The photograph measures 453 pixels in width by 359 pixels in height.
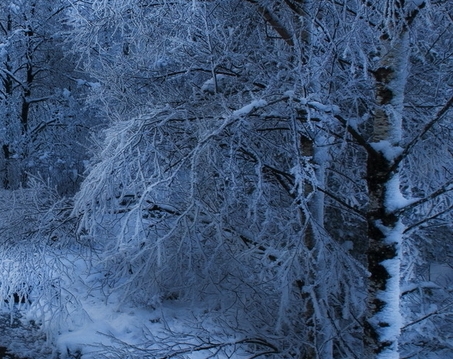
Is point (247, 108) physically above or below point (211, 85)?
below

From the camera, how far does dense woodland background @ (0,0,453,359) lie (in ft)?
11.8

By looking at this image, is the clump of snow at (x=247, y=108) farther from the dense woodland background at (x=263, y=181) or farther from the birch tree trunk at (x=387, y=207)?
the birch tree trunk at (x=387, y=207)

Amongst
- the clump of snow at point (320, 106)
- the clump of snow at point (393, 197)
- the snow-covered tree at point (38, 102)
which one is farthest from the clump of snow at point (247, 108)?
the snow-covered tree at point (38, 102)

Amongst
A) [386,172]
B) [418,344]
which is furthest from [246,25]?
[418,344]

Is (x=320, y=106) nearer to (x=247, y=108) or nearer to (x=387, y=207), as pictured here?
(x=247, y=108)

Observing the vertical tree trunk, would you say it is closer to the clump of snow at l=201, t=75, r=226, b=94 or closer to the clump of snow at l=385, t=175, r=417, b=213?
the clump of snow at l=385, t=175, r=417, b=213

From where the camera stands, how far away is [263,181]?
5207mm

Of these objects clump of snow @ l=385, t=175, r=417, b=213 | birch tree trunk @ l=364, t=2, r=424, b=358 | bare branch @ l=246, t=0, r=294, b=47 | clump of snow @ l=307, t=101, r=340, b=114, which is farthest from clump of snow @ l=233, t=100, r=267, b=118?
bare branch @ l=246, t=0, r=294, b=47

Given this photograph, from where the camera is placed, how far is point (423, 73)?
4.60 m

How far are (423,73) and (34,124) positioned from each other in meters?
11.3

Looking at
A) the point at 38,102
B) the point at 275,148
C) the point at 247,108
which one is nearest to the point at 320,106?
the point at 247,108

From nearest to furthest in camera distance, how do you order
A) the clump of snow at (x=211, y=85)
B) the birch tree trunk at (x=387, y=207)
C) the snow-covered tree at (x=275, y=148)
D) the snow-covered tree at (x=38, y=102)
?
the birch tree trunk at (x=387, y=207)
the snow-covered tree at (x=275, y=148)
the clump of snow at (x=211, y=85)
the snow-covered tree at (x=38, y=102)

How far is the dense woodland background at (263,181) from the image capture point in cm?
361

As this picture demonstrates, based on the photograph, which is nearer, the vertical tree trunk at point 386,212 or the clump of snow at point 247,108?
the vertical tree trunk at point 386,212
